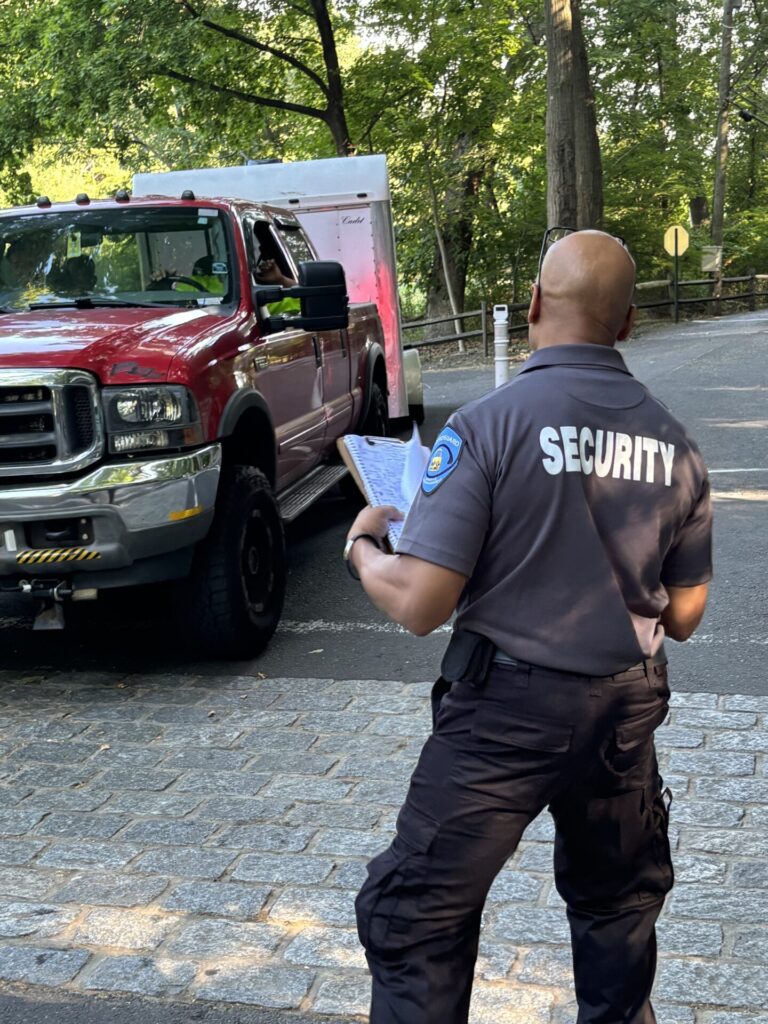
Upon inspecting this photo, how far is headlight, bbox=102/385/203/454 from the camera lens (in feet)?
17.1

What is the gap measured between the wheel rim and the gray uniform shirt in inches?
148

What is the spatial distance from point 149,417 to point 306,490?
2248 millimetres

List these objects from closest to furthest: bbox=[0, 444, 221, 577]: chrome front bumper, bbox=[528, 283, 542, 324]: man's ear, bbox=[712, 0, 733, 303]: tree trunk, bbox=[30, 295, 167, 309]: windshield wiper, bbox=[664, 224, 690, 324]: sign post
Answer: bbox=[528, 283, 542, 324]: man's ear → bbox=[0, 444, 221, 577]: chrome front bumper → bbox=[30, 295, 167, 309]: windshield wiper → bbox=[664, 224, 690, 324]: sign post → bbox=[712, 0, 733, 303]: tree trunk

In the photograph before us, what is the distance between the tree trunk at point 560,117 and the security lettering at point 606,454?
57.3 feet

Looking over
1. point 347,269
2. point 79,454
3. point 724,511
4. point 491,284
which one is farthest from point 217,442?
point 491,284

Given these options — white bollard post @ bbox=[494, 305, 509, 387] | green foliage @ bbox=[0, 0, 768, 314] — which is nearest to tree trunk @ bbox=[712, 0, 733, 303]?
green foliage @ bbox=[0, 0, 768, 314]

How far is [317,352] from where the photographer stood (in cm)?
770

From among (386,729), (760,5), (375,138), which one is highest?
(760,5)

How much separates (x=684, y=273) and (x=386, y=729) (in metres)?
32.5

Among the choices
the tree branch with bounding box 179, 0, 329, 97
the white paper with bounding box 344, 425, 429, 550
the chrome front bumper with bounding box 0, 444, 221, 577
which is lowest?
the chrome front bumper with bounding box 0, 444, 221, 577

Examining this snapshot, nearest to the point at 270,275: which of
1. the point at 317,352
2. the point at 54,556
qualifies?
the point at 317,352

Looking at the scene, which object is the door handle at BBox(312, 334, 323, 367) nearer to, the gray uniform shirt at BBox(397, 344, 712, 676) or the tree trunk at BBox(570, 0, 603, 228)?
the gray uniform shirt at BBox(397, 344, 712, 676)

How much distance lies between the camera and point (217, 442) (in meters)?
5.62

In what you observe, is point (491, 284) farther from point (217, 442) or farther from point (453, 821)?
point (453, 821)
